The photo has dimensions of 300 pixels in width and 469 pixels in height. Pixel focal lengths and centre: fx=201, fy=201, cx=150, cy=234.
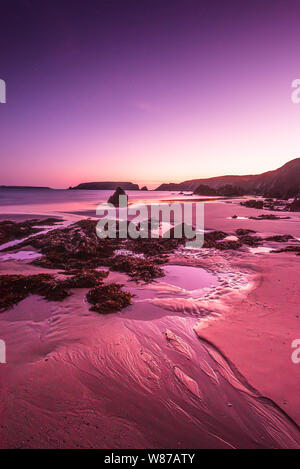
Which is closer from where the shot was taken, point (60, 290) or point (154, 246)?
point (60, 290)

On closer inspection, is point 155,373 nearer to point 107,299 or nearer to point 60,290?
point 107,299

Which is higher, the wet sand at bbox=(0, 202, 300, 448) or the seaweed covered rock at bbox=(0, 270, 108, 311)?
the seaweed covered rock at bbox=(0, 270, 108, 311)

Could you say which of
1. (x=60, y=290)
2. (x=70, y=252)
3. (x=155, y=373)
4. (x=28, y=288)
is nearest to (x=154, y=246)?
(x=70, y=252)

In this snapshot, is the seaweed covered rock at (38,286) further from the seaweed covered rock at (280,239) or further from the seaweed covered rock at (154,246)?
the seaweed covered rock at (280,239)

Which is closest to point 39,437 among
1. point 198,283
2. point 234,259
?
point 198,283

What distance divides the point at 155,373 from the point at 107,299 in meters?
2.25

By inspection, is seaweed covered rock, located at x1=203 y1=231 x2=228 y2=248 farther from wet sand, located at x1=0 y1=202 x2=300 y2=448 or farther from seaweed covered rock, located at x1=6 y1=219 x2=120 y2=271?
wet sand, located at x1=0 y1=202 x2=300 y2=448

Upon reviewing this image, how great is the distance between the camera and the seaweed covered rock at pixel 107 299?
456cm

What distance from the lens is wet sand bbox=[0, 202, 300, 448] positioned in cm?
219

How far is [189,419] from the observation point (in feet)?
7.66

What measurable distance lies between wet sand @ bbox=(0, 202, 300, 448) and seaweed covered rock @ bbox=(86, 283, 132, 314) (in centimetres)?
19

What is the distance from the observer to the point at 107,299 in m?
4.87

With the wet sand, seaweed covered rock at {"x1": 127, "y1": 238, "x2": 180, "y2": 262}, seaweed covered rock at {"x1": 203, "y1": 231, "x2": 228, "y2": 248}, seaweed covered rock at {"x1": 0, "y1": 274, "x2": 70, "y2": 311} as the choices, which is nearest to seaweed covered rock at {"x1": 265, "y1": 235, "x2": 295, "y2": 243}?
seaweed covered rock at {"x1": 203, "y1": 231, "x2": 228, "y2": 248}
